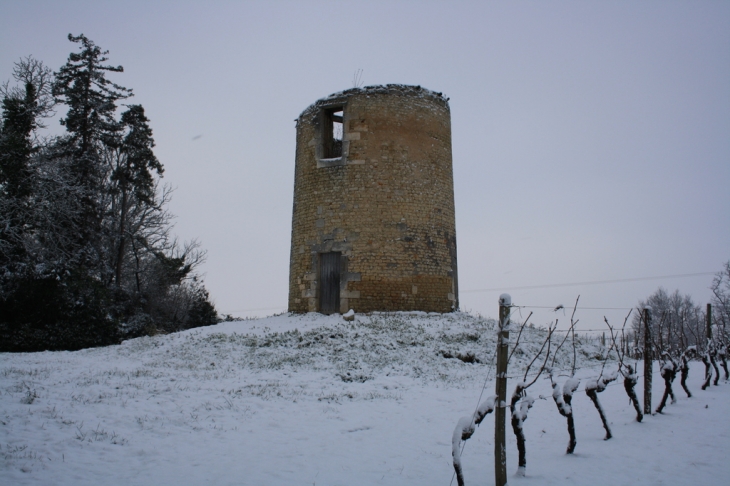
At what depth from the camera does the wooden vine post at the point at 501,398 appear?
5504 millimetres

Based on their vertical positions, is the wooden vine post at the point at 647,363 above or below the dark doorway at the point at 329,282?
below

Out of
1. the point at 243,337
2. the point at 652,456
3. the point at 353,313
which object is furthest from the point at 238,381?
the point at 652,456

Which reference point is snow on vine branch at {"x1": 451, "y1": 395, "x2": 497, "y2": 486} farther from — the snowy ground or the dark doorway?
the dark doorway

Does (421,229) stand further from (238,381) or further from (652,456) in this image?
(652,456)

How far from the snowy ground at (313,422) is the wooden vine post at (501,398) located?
39cm

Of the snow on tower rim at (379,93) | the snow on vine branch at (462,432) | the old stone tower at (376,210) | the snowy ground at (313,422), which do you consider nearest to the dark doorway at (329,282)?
the old stone tower at (376,210)

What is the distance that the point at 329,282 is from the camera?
1711 centimetres

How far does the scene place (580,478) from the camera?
19.2 ft

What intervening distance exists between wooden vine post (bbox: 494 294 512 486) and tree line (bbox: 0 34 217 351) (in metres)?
15.4

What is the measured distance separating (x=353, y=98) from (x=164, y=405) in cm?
1189

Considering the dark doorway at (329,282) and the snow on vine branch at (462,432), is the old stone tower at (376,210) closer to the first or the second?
the dark doorway at (329,282)

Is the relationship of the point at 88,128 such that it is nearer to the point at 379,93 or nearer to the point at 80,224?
the point at 80,224

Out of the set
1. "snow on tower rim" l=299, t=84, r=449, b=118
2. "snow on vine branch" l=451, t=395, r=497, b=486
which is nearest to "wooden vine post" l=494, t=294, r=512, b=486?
"snow on vine branch" l=451, t=395, r=497, b=486

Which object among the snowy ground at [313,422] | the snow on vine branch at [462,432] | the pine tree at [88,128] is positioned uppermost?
the pine tree at [88,128]
